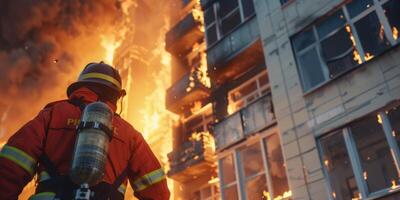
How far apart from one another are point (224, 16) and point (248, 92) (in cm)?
334


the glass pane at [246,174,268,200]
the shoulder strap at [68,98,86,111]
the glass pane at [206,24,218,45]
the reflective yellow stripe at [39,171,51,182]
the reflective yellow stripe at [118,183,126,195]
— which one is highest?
the glass pane at [206,24,218,45]

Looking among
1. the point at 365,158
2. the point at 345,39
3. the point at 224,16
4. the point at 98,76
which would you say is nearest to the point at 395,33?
the point at 345,39

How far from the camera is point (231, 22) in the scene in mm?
15312

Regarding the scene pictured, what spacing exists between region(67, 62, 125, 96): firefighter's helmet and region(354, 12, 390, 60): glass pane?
7.43 metres

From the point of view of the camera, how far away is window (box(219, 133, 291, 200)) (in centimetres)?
1107


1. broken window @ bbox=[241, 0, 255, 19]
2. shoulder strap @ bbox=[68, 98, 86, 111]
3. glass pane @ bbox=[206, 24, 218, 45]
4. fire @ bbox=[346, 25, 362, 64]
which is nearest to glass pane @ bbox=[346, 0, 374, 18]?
fire @ bbox=[346, 25, 362, 64]

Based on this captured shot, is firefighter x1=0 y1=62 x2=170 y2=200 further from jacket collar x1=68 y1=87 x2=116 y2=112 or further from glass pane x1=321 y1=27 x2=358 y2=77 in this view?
glass pane x1=321 y1=27 x2=358 y2=77

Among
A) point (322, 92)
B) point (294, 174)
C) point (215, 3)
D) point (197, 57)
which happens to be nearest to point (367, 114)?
point (322, 92)

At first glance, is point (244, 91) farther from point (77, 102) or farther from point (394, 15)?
point (77, 102)

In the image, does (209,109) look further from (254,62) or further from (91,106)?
(91,106)

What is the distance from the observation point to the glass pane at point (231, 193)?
39.9 feet

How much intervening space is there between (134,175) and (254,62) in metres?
11.6

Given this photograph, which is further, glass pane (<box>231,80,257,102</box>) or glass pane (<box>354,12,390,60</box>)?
glass pane (<box>231,80,257,102</box>)

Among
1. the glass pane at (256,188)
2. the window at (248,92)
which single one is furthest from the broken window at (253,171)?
the window at (248,92)
